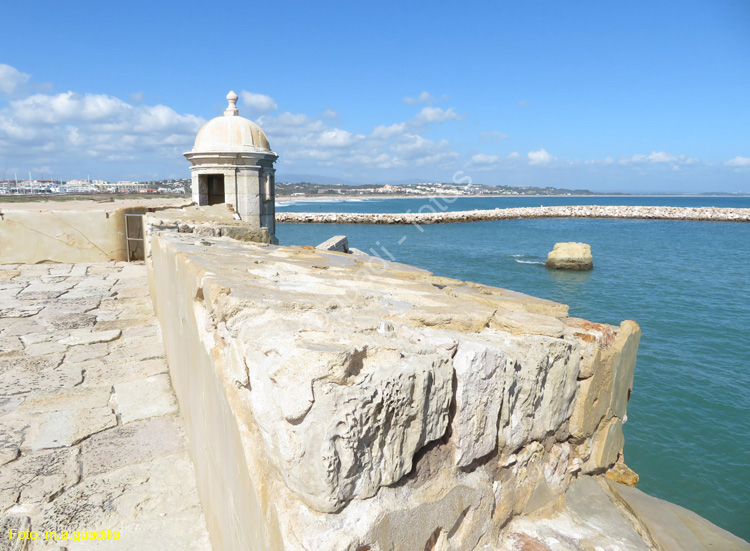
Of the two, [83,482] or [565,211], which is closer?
[83,482]

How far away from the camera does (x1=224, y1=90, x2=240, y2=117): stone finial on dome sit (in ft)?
Result: 36.4

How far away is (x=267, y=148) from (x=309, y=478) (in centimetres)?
1111

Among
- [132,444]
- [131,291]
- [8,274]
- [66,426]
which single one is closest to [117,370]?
[66,426]

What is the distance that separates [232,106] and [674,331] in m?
12.1

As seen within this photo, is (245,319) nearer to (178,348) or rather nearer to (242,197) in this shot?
(178,348)

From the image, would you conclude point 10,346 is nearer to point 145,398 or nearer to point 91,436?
point 145,398

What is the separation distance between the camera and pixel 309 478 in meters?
1.00

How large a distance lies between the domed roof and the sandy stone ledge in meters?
37.7

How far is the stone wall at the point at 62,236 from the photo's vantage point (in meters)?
7.13

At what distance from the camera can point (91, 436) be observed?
2.66 metres

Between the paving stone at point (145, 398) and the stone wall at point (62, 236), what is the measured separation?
5174mm

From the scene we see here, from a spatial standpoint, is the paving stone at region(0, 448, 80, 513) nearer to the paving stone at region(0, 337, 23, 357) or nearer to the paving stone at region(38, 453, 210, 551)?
the paving stone at region(38, 453, 210, 551)

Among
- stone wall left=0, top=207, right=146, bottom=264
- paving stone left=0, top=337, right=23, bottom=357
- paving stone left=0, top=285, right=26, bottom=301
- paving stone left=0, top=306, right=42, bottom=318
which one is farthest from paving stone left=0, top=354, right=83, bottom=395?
stone wall left=0, top=207, right=146, bottom=264

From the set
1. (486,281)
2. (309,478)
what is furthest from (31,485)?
(486,281)
